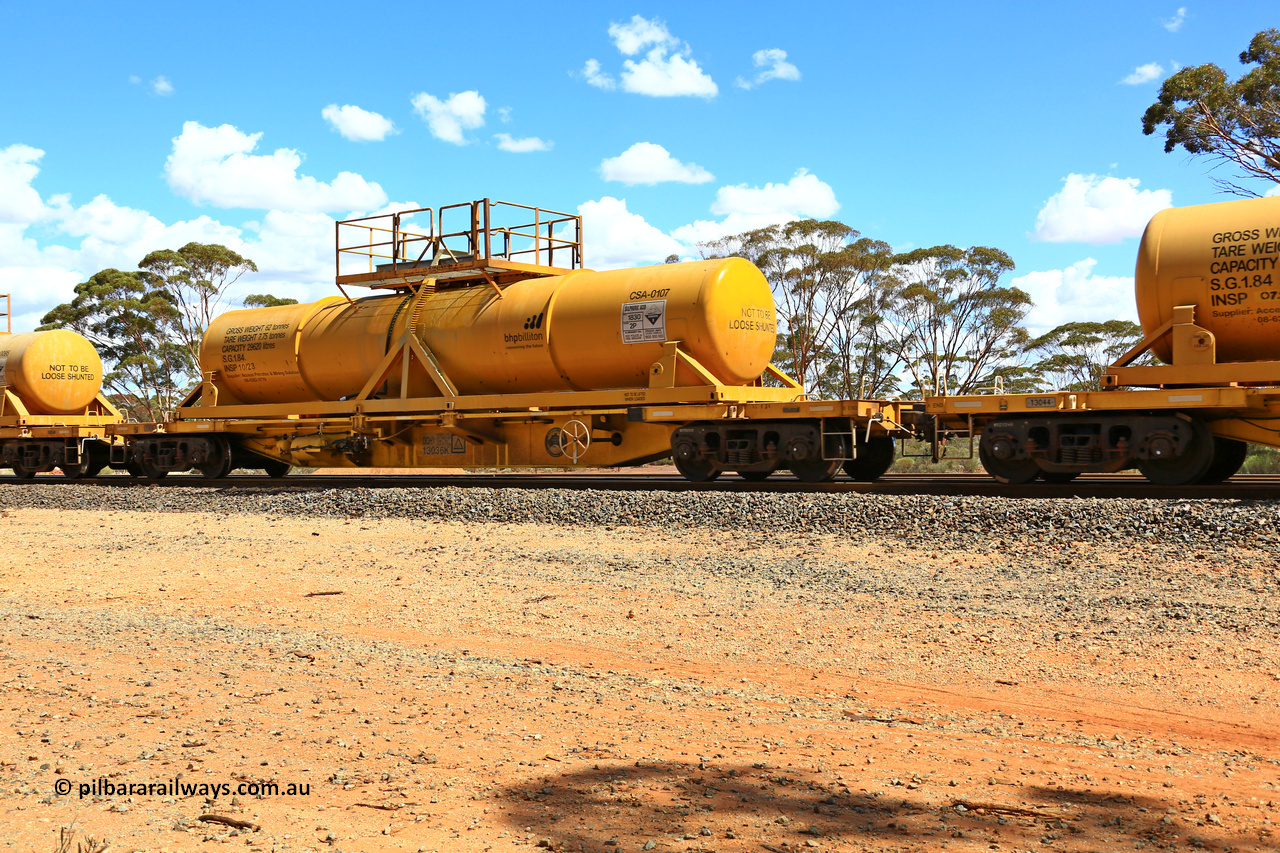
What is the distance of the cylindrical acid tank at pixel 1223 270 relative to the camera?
38.4 ft

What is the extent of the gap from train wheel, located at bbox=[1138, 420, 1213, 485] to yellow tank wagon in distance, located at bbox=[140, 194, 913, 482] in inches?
140

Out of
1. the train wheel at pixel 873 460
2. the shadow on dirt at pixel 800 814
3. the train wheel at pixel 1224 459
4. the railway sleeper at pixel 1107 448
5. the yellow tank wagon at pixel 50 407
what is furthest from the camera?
the yellow tank wagon at pixel 50 407

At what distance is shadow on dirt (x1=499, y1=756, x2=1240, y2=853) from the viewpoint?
386 cm

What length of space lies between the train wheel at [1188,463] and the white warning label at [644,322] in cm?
679

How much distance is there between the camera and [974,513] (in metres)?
11.0

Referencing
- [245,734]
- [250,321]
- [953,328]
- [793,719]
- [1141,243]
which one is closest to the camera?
[245,734]

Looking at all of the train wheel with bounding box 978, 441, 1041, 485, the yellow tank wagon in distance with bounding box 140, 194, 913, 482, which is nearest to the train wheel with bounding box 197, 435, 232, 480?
the yellow tank wagon in distance with bounding box 140, 194, 913, 482

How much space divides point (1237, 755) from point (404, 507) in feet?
38.4

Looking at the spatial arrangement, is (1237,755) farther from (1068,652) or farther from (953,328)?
(953,328)

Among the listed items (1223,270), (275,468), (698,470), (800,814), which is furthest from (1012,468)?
(275,468)

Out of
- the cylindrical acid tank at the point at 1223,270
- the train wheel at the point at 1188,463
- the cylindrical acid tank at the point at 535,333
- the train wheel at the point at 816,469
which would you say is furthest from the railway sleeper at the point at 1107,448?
the cylindrical acid tank at the point at 535,333

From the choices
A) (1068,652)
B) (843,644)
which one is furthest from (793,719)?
(1068,652)

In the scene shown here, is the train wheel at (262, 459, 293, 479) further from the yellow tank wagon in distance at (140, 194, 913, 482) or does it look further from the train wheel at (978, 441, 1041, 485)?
the train wheel at (978, 441, 1041, 485)

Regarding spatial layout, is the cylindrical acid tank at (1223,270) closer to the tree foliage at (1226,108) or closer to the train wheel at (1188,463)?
the train wheel at (1188,463)
